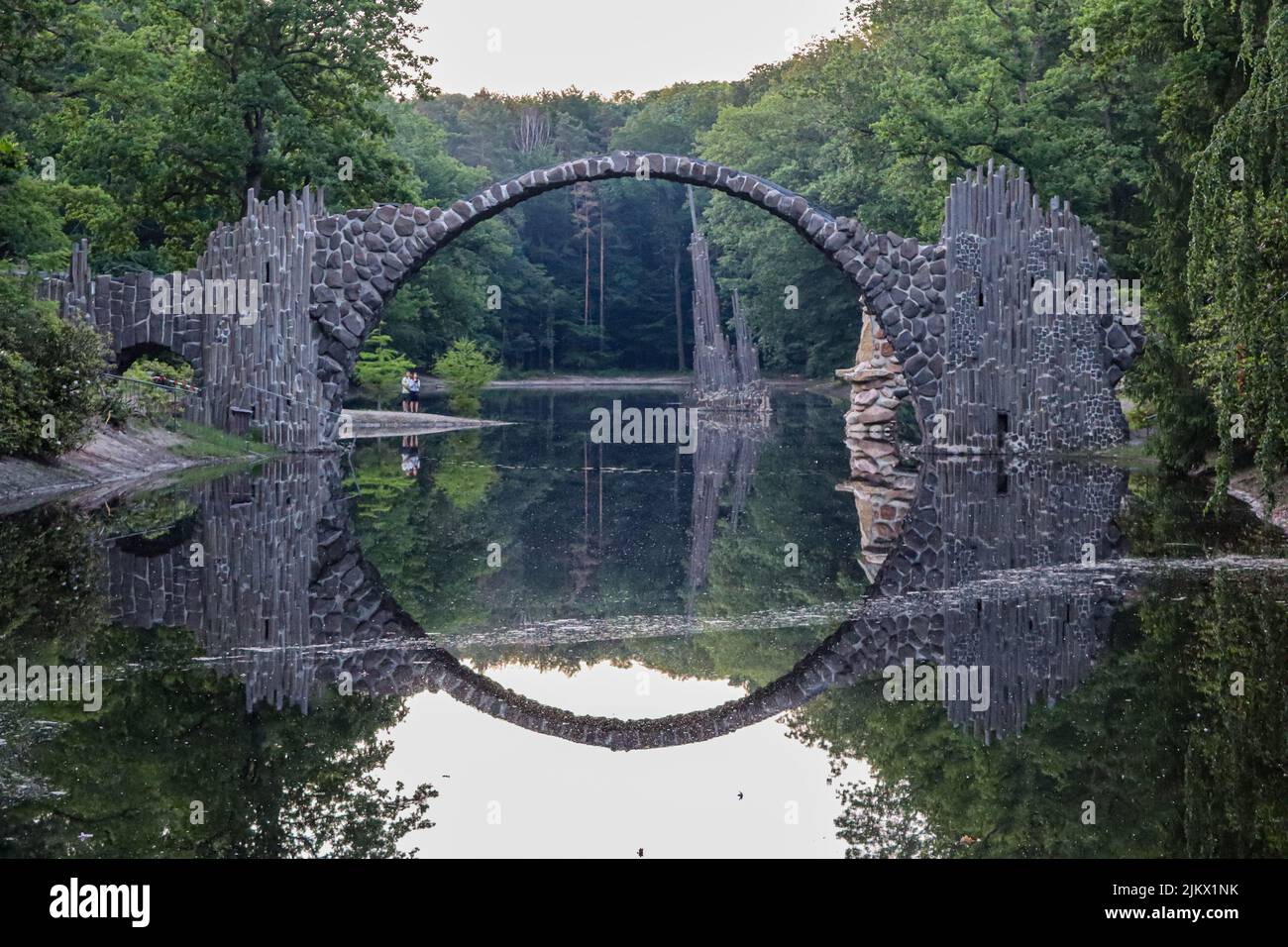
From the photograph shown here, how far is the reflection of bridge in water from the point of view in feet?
27.9

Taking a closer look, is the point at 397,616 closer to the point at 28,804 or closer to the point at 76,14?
the point at 28,804

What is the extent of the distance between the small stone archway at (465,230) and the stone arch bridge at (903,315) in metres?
0.02

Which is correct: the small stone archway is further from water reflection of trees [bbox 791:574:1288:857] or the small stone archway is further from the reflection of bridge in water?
water reflection of trees [bbox 791:574:1288:857]

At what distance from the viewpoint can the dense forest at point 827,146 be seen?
578 inches

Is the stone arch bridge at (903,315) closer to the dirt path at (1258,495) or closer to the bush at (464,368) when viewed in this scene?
the dirt path at (1258,495)

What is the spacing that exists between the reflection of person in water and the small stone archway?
1.65 m

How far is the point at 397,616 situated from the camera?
11.1 meters

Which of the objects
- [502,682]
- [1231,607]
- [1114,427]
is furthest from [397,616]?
[1114,427]

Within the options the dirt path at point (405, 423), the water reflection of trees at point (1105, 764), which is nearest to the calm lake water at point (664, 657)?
the water reflection of trees at point (1105, 764)

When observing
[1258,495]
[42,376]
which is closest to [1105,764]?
[1258,495]

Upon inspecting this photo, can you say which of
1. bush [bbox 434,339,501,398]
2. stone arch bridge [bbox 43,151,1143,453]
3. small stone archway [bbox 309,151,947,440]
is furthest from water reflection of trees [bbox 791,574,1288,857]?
bush [bbox 434,339,501,398]

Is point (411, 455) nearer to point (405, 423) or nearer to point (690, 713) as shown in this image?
point (405, 423)

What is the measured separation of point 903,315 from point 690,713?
736 inches

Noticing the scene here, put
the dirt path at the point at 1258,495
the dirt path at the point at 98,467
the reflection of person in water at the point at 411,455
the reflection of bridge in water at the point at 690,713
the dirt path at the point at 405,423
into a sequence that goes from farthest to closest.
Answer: the dirt path at the point at 405,423 < the reflection of person in water at the point at 411,455 < the dirt path at the point at 98,467 < the dirt path at the point at 1258,495 < the reflection of bridge in water at the point at 690,713
